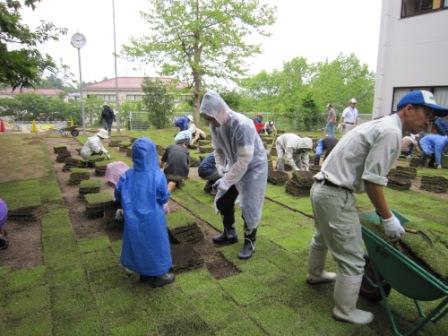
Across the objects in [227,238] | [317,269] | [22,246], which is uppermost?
[317,269]

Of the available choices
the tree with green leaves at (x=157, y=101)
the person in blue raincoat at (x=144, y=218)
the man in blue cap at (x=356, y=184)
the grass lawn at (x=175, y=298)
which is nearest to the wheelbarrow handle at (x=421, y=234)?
the man in blue cap at (x=356, y=184)

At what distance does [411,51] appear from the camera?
12.1 meters

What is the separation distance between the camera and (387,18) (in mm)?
12812

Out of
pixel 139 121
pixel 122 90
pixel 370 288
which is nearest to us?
pixel 370 288

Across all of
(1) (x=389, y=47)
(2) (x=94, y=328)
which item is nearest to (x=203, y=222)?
(2) (x=94, y=328)

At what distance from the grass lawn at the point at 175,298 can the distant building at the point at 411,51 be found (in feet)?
35.2

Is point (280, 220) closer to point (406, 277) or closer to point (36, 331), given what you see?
point (406, 277)

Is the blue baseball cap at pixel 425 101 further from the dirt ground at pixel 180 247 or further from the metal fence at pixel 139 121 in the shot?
the metal fence at pixel 139 121

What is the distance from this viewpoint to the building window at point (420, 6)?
437 inches

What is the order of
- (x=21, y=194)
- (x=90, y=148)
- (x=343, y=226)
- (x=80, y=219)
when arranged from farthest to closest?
(x=90, y=148), (x=21, y=194), (x=80, y=219), (x=343, y=226)

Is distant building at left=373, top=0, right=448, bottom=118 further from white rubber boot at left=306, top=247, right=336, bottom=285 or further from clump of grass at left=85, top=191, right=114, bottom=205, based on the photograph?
clump of grass at left=85, top=191, right=114, bottom=205

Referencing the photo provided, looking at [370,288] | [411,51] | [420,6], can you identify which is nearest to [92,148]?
Answer: [370,288]

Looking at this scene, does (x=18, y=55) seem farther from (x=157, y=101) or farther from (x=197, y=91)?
(x=157, y=101)

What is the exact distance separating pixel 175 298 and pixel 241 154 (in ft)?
5.00
